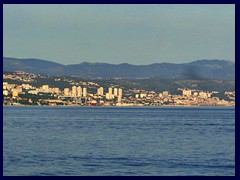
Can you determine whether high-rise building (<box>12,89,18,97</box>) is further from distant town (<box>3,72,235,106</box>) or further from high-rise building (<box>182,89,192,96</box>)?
high-rise building (<box>182,89,192,96</box>)

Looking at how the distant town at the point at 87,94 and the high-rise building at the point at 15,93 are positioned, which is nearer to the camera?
the high-rise building at the point at 15,93

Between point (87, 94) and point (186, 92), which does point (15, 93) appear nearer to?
point (87, 94)

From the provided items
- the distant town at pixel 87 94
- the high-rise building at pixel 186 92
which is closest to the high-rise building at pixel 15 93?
the distant town at pixel 87 94

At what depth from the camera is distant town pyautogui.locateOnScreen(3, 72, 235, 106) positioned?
120188 millimetres

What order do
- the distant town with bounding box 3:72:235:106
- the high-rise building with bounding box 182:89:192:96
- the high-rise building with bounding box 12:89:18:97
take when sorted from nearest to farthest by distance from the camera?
the high-rise building with bounding box 12:89:18:97 → the distant town with bounding box 3:72:235:106 → the high-rise building with bounding box 182:89:192:96

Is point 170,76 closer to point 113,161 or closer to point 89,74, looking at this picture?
point 89,74

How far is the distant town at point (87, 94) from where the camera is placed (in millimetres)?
120188

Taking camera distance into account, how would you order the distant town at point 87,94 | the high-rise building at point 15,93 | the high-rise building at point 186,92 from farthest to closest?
the high-rise building at point 186,92 < the distant town at point 87,94 < the high-rise building at point 15,93

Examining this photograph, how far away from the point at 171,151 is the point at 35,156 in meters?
6.46

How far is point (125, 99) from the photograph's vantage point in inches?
5271

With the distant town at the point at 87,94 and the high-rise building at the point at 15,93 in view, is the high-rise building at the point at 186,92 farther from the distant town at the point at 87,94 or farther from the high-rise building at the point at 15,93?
the high-rise building at the point at 15,93

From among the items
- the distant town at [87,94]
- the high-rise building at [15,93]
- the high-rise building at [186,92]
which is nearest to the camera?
the high-rise building at [15,93]

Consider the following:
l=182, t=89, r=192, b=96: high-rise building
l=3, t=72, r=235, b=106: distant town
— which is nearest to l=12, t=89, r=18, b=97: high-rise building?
l=3, t=72, r=235, b=106: distant town

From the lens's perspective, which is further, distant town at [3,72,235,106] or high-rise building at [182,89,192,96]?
high-rise building at [182,89,192,96]
